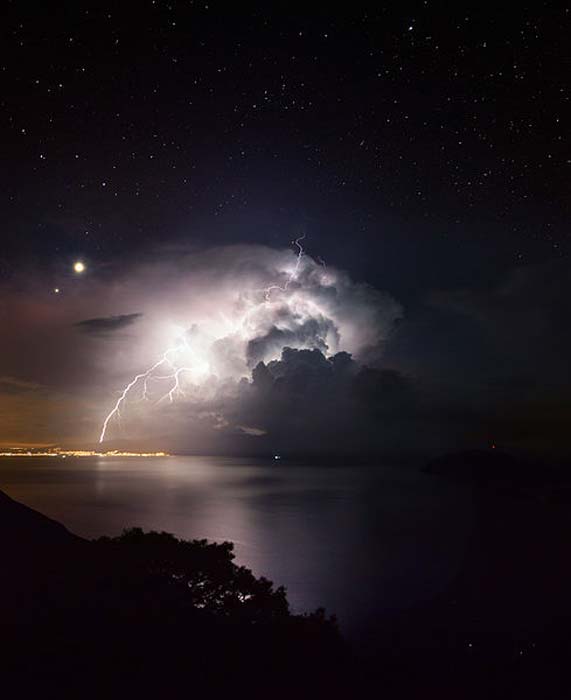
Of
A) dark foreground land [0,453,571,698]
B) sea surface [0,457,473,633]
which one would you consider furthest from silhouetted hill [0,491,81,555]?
sea surface [0,457,473,633]

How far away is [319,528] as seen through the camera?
78625mm

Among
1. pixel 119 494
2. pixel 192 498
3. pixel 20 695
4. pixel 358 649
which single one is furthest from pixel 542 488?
pixel 20 695

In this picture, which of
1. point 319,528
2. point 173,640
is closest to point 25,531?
point 173,640

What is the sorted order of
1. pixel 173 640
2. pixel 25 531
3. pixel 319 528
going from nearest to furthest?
pixel 173 640 → pixel 25 531 → pixel 319 528

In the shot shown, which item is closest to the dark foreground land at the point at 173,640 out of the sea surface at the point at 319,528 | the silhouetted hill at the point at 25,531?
the silhouetted hill at the point at 25,531

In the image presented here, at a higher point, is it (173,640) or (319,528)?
(173,640)

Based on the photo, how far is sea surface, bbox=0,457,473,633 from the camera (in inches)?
1751

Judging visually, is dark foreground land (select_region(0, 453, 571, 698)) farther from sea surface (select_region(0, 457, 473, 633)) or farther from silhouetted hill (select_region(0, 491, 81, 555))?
sea surface (select_region(0, 457, 473, 633))

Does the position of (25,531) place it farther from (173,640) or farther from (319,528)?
(319,528)

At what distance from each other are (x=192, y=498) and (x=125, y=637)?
11380 cm

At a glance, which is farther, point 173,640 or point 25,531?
point 25,531

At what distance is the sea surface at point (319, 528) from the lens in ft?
146

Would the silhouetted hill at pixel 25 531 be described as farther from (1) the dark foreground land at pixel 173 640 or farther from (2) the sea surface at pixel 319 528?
(2) the sea surface at pixel 319 528

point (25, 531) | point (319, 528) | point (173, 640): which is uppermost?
point (25, 531)
